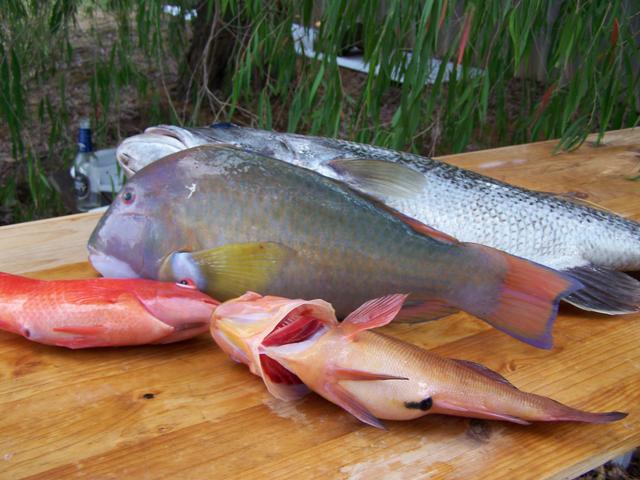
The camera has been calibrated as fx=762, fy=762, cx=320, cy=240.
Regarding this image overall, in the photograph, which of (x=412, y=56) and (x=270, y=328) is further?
(x=412, y=56)

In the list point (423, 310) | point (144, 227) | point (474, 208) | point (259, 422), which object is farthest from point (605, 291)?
point (144, 227)

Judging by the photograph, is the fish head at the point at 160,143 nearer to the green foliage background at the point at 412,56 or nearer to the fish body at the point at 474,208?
the fish body at the point at 474,208

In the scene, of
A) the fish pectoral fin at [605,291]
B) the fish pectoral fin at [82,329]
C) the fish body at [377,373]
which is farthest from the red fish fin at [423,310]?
the fish pectoral fin at [82,329]

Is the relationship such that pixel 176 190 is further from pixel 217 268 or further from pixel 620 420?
pixel 620 420

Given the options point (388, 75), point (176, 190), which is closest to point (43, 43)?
point (388, 75)

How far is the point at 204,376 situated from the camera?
3.56 feet

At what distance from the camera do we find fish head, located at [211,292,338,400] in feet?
3.28

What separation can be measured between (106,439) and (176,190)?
406 mm

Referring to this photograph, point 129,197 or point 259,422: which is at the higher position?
point 129,197

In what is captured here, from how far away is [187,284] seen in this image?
1.15 meters

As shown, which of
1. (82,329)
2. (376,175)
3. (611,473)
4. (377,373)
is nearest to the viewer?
(377,373)

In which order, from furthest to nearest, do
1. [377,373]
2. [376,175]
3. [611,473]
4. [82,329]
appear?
[611,473] < [376,175] < [82,329] < [377,373]

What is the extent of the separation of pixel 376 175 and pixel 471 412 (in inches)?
19.4

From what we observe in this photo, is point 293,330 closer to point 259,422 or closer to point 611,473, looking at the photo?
point 259,422
